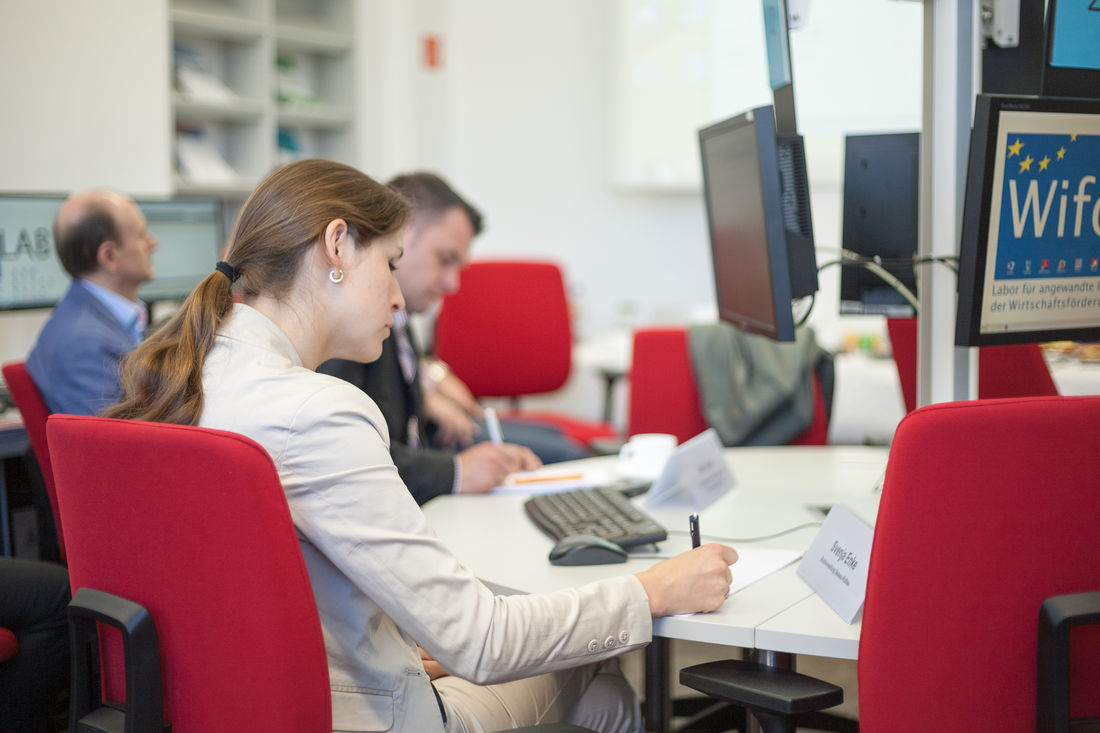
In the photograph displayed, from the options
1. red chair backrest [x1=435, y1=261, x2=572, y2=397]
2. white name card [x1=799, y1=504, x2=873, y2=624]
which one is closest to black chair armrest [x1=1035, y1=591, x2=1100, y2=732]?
white name card [x1=799, y1=504, x2=873, y2=624]

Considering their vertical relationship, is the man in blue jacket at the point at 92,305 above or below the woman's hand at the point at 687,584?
above

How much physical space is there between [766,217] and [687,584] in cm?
60

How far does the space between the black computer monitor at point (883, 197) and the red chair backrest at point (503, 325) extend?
6.23ft

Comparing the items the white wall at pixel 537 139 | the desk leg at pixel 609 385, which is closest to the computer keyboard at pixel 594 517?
the desk leg at pixel 609 385

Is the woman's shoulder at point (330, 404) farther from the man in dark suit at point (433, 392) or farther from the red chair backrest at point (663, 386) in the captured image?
the red chair backrest at point (663, 386)

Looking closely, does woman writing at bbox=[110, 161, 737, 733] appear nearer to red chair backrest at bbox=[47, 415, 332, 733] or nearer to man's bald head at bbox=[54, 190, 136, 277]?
red chair backrest at bbox=[47, 415, 332, 733]

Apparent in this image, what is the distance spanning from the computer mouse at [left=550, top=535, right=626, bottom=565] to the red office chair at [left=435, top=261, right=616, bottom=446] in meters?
2.08

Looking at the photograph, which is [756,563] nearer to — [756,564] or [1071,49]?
[756,564]

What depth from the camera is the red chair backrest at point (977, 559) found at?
98 cm

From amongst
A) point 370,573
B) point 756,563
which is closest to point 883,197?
point 756,563

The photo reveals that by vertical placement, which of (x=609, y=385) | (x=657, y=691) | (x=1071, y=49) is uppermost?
(x=1071, y=49)

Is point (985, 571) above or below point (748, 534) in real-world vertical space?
above

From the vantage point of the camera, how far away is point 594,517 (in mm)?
1605

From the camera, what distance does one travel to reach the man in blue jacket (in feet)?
7.34
